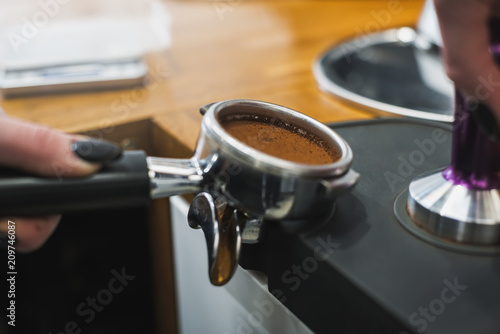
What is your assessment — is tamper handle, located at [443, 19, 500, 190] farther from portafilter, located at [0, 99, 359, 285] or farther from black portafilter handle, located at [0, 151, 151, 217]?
black portafilter handle, located at [0, 151, 151, 217]

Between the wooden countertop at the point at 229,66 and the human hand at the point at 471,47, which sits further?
the wooden countertop at the point at 229,66

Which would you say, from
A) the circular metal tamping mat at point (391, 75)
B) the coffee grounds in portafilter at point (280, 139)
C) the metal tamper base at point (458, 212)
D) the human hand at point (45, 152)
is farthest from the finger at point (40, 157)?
the circular metal tamping mat at point (391, 75)

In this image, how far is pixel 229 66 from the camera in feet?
2.63

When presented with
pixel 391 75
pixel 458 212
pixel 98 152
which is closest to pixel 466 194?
pixel 458 212

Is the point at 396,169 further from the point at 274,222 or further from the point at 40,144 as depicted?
the point at 40,144

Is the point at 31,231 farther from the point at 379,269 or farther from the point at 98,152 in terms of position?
the point at 379,269

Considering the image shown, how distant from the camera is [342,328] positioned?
1.21ft

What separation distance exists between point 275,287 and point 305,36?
550 mm

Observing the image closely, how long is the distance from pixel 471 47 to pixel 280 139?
0.48 feet

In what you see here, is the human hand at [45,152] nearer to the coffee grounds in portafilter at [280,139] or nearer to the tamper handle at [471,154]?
the coffee grounds in portafilter at [280,139]

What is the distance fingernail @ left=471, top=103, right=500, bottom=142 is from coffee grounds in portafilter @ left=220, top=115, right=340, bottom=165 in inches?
3.7

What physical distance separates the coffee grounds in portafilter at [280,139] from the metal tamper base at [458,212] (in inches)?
2.6

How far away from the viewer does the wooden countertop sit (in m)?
0.66

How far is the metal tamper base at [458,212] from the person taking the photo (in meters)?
0.38
